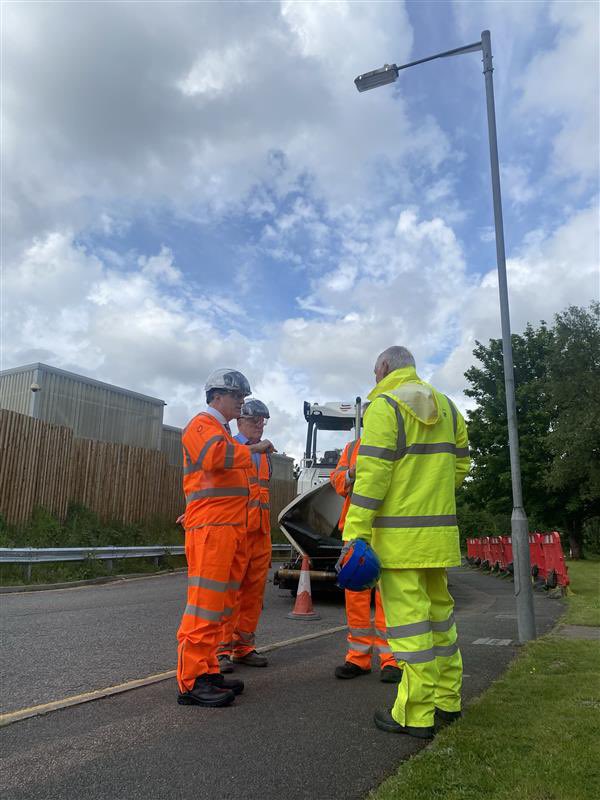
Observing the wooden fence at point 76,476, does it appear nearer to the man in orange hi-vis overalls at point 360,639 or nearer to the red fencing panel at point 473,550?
the man in orange hi-vis overalls at point 360,639

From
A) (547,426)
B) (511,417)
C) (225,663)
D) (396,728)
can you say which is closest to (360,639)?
(225,663)

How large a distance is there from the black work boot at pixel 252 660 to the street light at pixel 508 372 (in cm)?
292

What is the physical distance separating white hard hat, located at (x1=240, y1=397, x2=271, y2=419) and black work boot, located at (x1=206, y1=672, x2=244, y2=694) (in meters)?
2.36

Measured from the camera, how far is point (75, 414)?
784 inches

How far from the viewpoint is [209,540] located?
3965mm

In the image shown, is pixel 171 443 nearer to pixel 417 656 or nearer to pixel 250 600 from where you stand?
pixel 250 600

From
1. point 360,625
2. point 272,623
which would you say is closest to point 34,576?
point 272,623

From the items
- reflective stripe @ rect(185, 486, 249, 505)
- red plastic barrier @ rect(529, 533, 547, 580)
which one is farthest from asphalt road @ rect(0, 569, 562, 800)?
red plastic barrier @ rect(529, 533, 547, 580)

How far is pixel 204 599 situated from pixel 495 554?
59.4 feet

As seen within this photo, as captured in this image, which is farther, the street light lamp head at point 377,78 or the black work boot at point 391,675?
the street light lamp head at point 377,78

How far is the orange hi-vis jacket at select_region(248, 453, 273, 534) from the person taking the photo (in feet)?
17.4

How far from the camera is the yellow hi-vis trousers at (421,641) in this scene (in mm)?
3287

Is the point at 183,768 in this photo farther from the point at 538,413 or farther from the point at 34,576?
the point at 538,413

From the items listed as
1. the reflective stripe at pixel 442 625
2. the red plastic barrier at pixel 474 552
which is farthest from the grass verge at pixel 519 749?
the red plastic barrier at pixel 474 552
